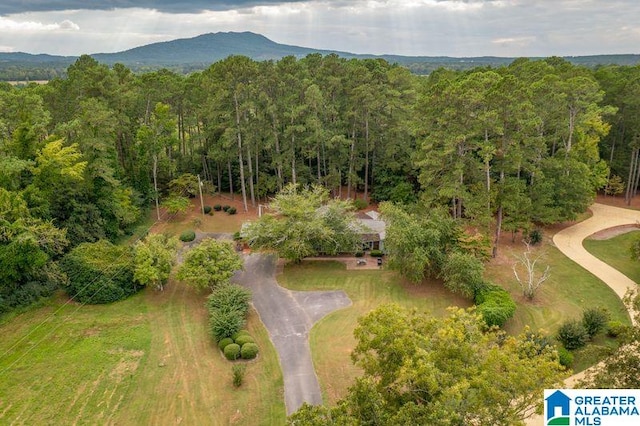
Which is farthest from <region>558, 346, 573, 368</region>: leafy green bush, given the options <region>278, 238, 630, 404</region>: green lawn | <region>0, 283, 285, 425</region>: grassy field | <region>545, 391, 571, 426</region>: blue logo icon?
<region>0, 283, 285, 425</region>: grassy field

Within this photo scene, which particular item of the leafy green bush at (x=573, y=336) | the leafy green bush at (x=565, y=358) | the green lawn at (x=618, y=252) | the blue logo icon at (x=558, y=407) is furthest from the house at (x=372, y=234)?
the blue logo icon at (x=558, y=407)

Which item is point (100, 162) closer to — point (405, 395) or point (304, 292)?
point (304, 292)

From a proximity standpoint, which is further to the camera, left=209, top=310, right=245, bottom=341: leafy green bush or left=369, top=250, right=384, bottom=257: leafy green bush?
left=369, top=250, right=384, bottom=257: leafy green bush

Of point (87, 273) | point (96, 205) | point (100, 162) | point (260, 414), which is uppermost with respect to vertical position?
point (100, 162)

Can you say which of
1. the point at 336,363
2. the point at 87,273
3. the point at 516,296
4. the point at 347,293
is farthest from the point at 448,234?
the point at 87,273

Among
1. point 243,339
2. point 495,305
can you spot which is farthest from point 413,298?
point 243,339

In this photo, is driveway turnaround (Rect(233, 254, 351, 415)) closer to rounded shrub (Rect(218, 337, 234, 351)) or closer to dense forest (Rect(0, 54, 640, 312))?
rounded shrub (Rect(218, 337, 234, 351))
